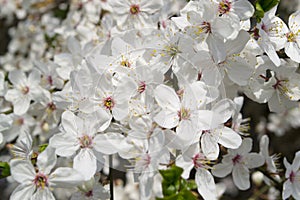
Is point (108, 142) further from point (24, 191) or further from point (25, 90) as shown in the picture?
point (25, 90)

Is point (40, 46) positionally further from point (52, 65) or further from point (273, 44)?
point (273, 44)

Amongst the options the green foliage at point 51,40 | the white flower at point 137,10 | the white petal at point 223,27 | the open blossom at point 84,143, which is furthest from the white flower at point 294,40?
the green foliage at point 51,40

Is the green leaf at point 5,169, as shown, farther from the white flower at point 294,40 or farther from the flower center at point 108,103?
the white flower at point 294,40

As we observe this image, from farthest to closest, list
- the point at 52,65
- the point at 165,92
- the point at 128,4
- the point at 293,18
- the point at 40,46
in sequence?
the point at 40,46, the point at 52,65, the point at 128,4, the point at 293,18, the point at 165,92

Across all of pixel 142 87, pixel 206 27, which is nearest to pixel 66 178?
pixel 142 87

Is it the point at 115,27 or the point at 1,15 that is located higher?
the point at 115,27

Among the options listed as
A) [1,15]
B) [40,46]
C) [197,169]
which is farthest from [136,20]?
[1,15]
